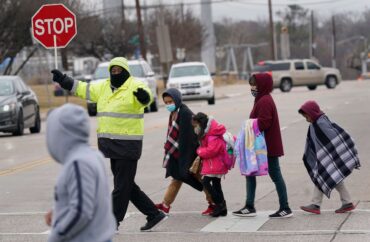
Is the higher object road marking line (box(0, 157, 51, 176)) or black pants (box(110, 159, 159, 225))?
black pants (box(110, 159, 159, 225))

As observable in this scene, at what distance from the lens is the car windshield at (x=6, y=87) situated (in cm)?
2419

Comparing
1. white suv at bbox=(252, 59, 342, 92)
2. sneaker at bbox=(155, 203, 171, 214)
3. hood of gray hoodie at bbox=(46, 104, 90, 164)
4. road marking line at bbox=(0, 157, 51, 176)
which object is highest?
hood of gray hoodie at bbox=(46, 104, 90, 164)

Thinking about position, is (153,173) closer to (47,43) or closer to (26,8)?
(47,43)

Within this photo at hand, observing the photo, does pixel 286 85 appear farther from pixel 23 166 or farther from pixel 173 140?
pixel 173 140

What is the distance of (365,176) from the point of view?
13.4 metres

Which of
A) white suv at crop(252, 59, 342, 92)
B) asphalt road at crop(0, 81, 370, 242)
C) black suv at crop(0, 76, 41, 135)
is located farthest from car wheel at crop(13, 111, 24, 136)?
white suv at crop(252, 59, 342, 92)

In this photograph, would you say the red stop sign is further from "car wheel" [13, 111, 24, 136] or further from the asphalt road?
"car wheel" [13, 111, 24, 136]

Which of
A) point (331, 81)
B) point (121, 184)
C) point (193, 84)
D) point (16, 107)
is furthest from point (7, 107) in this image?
point (331, 81)

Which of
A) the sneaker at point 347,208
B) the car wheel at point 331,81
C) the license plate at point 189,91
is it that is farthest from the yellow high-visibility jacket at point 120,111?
the car wheel at point 331,81

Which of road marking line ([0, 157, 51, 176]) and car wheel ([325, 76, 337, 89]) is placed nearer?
road marking line ([0, 157, 51, 176])

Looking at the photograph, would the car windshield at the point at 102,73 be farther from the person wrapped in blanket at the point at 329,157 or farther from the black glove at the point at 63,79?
the black glove at the point at 63,79

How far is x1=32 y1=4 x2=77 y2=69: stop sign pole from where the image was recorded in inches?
A: 791

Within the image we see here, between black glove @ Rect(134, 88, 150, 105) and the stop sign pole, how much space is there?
33.0 feet

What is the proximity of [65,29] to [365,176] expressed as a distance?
367 inches
